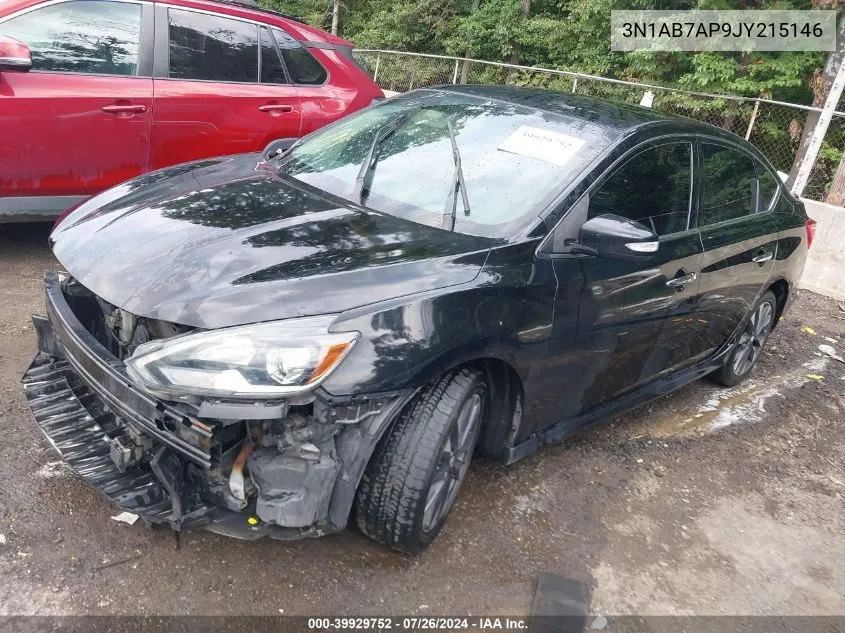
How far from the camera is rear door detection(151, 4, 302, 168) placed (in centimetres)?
496

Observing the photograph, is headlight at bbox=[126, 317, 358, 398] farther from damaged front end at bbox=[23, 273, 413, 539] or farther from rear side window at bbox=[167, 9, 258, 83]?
rear side window at bbox=[167, 9, 258, 83]

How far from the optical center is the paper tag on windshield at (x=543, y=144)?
10.2 feet

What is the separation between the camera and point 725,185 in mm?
3895

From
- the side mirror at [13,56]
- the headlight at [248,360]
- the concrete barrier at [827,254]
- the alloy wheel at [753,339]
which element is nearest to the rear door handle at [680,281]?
the alloy wheel at [753,339]

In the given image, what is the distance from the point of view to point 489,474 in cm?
335

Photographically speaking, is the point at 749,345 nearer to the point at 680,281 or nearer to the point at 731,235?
the point at 731,235

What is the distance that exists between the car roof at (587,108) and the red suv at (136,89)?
205 centimetres

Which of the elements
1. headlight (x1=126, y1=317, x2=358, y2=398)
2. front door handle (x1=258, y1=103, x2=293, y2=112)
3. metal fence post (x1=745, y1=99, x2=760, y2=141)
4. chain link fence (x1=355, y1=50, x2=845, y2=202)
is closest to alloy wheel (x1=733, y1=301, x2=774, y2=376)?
chain link fence (x1=355, y1=50, x2=845, y2=202)

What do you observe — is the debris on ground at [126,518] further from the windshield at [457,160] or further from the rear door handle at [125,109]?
the rear door handle at [125,109]

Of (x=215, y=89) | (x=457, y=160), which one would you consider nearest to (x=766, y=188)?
(x=457, y=160)

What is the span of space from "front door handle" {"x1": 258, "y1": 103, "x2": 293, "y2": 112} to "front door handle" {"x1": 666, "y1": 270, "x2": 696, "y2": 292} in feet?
11.0

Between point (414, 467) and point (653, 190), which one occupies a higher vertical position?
point (653, 190)

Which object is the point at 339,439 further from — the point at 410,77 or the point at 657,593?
the point at 410,77

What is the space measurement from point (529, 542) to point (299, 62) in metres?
4.23
